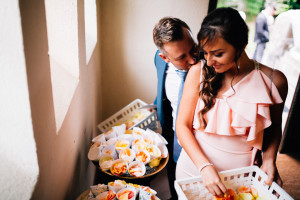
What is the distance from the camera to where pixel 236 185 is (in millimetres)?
1132

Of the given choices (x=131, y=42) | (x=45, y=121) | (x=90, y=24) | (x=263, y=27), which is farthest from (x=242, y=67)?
(x=263, y=27)

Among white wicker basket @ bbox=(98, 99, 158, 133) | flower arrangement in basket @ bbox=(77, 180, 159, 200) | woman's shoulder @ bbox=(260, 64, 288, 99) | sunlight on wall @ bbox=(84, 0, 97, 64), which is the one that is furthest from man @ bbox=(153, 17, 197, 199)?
sunlight on wall @ bbox=(84, 0, 97, 64)

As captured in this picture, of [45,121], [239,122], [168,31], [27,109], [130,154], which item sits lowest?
Result: [130,154]

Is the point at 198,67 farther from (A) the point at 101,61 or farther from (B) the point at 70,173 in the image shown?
(A) the point at 101,61

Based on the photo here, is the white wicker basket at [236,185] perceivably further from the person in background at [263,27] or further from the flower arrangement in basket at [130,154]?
the person in background at [263,27]

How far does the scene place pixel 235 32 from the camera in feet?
3.31

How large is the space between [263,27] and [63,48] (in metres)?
3.57

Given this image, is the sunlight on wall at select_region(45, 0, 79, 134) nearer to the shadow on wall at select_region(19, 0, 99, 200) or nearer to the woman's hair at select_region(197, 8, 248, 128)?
the shadow on wall at select_region(19, 0, 99, 200)

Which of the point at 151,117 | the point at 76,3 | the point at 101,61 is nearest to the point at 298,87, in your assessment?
the point at 151,117

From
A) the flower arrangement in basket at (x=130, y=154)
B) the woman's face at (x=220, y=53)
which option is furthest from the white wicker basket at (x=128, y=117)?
the woman's face at (x=220, y=53)

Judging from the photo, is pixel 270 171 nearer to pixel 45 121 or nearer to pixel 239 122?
pixel 239 122

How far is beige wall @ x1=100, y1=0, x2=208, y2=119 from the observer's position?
8.45 feet

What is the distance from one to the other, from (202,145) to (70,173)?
723 mm

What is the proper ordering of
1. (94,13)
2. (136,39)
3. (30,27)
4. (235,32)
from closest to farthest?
(30,27)
(235,32)
(94,13)
(136,39)
